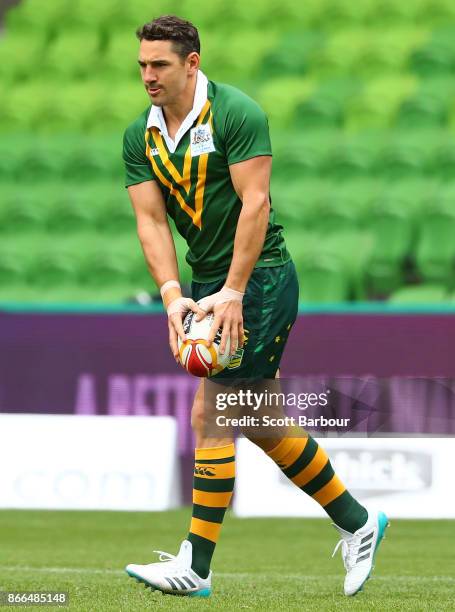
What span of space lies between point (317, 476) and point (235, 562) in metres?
1.42

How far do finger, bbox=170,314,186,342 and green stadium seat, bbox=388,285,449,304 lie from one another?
4.85m

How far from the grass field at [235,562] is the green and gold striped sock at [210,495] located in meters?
0.19

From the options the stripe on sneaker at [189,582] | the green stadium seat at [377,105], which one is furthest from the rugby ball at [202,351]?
the green stadium seat at [377,105]

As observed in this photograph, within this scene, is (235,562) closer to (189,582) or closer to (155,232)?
(189,582)

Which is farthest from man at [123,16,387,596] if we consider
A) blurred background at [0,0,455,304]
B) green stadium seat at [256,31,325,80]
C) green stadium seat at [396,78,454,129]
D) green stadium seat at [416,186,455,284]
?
green stadium seat at [256,31,325,80]

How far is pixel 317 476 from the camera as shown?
4.53m

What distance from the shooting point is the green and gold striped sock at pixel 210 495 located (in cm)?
440

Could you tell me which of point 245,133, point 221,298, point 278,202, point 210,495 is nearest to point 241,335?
point 221,298

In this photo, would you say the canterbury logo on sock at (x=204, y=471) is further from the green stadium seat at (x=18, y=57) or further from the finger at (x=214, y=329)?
the green stadium seat at (x=18, y=57)

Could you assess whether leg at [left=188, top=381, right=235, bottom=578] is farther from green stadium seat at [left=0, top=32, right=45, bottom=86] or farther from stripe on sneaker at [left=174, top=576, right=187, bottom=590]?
green stadium seat at [left=0, top=32, right=45, bottom=86]

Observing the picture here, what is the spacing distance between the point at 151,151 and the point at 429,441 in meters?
1.87

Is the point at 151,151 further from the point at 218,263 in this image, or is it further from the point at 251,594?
the point at 251,594

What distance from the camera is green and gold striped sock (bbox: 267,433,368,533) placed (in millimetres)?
4488

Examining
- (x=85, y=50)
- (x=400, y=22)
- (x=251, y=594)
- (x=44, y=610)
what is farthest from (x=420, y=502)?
(x=85, y=50)
